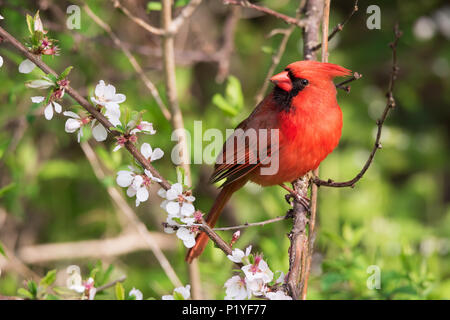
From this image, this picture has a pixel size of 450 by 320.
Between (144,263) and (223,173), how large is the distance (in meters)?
1.97

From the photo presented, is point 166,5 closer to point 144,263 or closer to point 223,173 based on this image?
point 223,173

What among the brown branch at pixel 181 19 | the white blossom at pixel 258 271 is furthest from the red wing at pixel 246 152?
the white blossom at pixel 258 271

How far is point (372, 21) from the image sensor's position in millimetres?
3355

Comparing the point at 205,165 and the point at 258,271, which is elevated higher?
the point at 205,165

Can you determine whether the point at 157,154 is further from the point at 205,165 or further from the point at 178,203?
the point at 205,165

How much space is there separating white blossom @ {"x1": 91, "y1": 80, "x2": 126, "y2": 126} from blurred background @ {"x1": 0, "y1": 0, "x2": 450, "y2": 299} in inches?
51.4

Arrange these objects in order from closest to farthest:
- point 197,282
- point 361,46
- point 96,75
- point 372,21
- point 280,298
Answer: point 280,298 < point 197,282 < point 372,21 < point 96,75 < point 361,46

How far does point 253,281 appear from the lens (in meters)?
1.60

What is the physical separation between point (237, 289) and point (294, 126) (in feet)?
2.70

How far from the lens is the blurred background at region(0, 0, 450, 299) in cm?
326

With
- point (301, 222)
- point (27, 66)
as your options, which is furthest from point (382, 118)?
point (27, 66)

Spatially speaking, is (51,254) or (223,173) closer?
(223,173)

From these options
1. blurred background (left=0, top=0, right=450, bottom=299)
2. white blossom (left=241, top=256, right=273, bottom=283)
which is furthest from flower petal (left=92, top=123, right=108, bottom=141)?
blurred background (left=0, top=0, right=450, bottom=299)

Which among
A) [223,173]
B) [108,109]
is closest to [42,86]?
[108,109]
